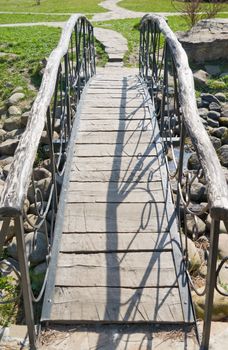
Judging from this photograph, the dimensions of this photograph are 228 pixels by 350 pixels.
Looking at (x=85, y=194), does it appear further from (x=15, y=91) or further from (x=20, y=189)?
(x=15, y=91)

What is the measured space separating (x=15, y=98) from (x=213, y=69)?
3.66 m

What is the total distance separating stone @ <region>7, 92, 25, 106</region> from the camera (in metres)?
7.55

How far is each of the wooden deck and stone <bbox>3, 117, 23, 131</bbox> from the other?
2.26 m

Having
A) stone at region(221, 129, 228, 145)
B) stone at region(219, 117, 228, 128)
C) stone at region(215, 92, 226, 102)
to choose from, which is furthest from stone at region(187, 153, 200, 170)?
stone at region(215, 92, 226, 102)

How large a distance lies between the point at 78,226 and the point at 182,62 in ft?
4.89

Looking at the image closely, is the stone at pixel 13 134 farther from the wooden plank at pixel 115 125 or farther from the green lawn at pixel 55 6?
the green lawn at pixel 55 6

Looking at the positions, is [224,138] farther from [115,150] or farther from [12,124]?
[12,124]

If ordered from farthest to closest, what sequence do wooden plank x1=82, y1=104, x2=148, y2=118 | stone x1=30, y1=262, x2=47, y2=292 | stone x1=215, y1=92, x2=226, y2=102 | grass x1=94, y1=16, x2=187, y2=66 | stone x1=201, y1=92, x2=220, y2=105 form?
grass x1=94, y1=16, x2=187, y2=66 → stone x1=215, y1=92, x2=226, y2=102 → stone x1=201, y1=92, x2=220, y2=105 → wooden plank x1=82, y1=104, x2=148, y2=118 → stone x1=30, y1=262, x2=47, y2=292

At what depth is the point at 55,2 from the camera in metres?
24.7

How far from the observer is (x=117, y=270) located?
3072mm

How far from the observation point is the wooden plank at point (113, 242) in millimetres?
3250

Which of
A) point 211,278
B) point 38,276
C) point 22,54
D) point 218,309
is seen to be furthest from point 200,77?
point 211,278

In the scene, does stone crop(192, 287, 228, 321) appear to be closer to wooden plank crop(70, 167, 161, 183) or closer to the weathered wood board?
wooden plank crop(70, 167, 161, 183)

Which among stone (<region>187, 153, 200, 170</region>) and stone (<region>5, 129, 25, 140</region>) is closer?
stone (<region>187, 153, 200, 170</region>)
